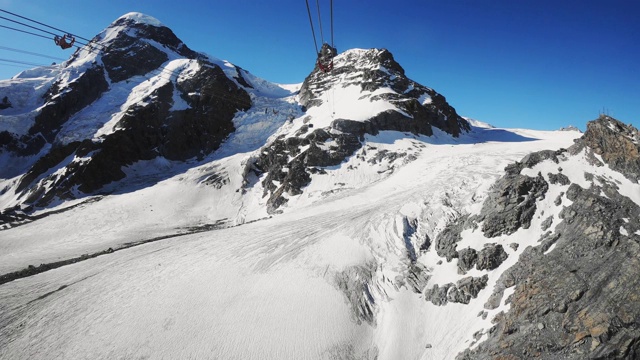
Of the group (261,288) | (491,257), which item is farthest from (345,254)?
(491,257)

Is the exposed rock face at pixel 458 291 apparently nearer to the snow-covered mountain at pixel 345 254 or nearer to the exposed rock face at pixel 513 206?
the snow-covered mountain at pixel 345 254

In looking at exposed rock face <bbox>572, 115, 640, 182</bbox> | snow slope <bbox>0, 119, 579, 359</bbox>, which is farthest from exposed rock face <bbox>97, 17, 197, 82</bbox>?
exposed rock face <bbox>572, 115, 640, 182</bbox>

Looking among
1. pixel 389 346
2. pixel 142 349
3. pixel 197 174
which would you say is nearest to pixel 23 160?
pixel 197 174

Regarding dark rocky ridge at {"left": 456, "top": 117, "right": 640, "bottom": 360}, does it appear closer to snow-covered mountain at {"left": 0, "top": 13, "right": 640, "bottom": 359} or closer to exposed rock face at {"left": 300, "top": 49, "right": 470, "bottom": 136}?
snow-covered mountain at {"left": 0, "top": 13, "right": 640, "bottom": 359}

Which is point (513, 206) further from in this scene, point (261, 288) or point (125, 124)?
point (125, 124)

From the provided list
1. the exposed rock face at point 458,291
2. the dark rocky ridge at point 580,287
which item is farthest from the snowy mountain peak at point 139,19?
the dark rocky ridge at point 580,287

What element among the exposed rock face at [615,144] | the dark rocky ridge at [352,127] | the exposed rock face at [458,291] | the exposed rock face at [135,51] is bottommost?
the exposed rock face at [458,291]
